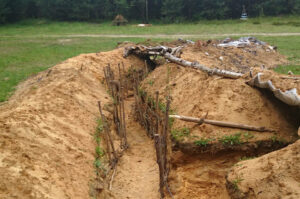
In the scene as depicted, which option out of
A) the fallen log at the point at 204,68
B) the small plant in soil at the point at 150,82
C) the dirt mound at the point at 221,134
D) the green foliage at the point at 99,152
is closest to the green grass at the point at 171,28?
the fallen log at the point at 204,68

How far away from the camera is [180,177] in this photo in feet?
20.5

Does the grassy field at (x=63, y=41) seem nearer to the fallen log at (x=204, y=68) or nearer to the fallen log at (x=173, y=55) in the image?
the fallen log at (x=173, y=55)

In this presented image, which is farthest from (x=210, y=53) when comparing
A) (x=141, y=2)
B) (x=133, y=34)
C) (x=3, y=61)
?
(x=141, y=2)

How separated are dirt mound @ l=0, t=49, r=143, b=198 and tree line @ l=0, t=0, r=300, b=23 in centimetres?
2738

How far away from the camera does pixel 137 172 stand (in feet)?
23.7

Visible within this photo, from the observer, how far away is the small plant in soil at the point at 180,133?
6.51 metres

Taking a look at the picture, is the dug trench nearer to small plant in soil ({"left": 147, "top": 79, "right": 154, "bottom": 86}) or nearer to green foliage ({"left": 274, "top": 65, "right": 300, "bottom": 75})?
small plant in soil ({"left": 147, "top": 79, "right": 154, "bottom": 86})

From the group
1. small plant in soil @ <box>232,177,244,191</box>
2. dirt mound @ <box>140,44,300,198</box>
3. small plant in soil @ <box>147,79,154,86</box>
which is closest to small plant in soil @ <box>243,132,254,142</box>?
dirt mound @ <box>140,44,300,198</box>

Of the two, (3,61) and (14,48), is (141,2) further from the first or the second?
(3,61)

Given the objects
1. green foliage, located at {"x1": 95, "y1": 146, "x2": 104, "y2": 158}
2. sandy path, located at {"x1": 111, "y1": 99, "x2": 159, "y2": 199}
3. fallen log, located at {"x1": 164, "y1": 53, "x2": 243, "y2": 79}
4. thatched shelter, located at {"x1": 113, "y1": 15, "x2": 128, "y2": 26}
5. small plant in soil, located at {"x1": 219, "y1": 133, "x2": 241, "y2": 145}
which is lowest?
sandy path, located at {"x1": 111, "y1": 99, "x2": 159, "y2": 199}

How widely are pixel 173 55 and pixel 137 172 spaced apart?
552 cm

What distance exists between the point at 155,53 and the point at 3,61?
9.32 m

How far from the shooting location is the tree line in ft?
108

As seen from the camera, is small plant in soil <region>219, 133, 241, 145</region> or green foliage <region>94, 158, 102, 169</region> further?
green foliage <region>94, 158, 102, 169</region>
